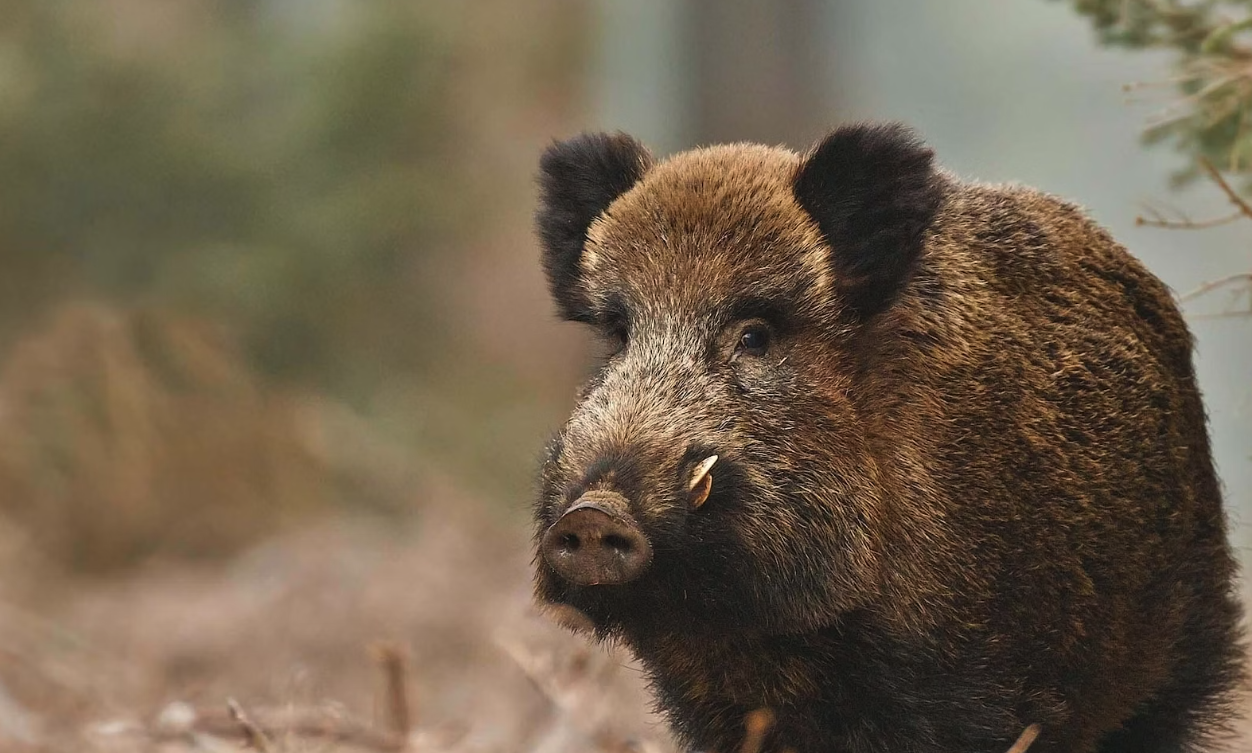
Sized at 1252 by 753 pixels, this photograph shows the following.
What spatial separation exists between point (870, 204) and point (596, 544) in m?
1.14

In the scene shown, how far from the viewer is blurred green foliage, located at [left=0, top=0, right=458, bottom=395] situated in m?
9.42

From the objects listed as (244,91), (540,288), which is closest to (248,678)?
(244,91)

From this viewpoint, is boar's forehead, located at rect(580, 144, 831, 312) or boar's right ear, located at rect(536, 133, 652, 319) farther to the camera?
boar's right ear, located at rect(536, 133, 652, 319)

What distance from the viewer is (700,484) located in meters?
3.35

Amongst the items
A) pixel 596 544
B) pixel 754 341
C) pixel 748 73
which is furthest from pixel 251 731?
pixel 748 73

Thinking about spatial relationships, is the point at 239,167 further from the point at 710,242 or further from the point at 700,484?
the point at 700,484

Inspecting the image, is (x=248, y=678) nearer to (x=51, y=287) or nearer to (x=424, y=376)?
→ (x=51, y=287)

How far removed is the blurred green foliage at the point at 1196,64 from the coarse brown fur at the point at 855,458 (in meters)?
1.21

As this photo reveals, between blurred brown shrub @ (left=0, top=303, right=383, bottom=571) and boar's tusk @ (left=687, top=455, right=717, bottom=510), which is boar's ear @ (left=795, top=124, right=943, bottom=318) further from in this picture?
blurred brown shrub @ (left=0, top=303, right=383, bottom=571)

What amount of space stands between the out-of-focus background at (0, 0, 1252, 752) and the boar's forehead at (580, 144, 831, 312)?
408 cm

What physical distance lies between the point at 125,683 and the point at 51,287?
3.21 meters

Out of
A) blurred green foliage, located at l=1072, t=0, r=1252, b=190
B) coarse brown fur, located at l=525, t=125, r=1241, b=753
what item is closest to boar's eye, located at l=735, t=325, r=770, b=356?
coarse brown fur, located at l=525, t=125, r=1241, b=753

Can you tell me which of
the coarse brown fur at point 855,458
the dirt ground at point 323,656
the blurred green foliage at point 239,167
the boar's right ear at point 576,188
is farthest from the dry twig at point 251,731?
the blurred green foliage at point 239,167

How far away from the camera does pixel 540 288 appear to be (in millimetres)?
14055
